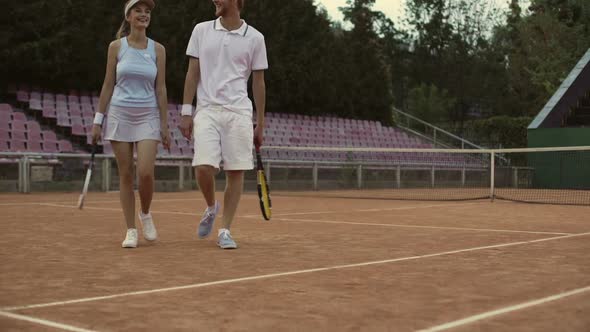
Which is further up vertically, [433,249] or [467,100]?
[467,100]

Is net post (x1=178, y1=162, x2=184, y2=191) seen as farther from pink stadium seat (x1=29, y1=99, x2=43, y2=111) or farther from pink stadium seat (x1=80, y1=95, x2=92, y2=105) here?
pink stadium seat (x1=80, y1=95, x2=92, y2=105)

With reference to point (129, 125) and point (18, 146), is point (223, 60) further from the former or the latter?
point (18, 146)

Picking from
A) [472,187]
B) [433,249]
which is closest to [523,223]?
[433,249]

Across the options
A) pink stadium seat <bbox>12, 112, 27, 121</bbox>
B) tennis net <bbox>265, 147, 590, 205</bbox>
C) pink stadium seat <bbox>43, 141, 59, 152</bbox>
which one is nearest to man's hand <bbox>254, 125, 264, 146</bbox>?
tennis net <bbox>265, 147, 590, 205</bbox>

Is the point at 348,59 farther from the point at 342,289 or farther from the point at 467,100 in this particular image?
the point at 342,289

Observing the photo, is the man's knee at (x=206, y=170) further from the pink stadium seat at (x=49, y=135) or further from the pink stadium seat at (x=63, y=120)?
the pink stadium seat at (x=63, y=120)

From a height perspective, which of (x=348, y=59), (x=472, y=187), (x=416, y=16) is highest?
(x=416, y=16)

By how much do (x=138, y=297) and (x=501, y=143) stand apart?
1244 inches

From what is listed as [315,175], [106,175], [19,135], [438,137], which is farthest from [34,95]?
[438,137]

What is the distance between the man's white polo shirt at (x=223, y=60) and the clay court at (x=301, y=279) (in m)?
1.13

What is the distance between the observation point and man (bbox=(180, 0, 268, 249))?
5.91 metres

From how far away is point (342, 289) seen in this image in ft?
13.5

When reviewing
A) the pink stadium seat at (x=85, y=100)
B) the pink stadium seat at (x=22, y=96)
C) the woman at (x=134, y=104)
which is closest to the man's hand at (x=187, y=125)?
the woman at (x=134, y=104)

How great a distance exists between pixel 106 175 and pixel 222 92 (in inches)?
489
